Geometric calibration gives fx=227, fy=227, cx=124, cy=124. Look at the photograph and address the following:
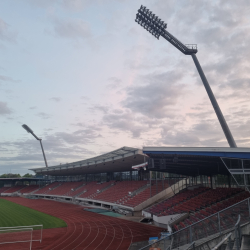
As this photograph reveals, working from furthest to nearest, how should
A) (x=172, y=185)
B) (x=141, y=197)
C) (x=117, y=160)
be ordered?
(x=172, y=185) → (x=117, y=160) → (x=141, y=197)

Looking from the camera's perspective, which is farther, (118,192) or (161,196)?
(118,192)

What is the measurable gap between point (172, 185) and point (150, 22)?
2560 cm

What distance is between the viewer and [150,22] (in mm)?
29203

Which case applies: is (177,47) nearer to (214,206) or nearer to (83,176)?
(214,206)

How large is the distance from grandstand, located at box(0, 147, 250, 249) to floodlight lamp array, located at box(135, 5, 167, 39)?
15.9 meters

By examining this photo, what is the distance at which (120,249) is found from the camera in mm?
17359

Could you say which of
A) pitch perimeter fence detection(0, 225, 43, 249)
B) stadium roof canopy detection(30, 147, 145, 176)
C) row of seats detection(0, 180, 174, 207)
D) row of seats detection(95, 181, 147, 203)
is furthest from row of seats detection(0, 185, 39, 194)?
pitch perimeter fence detection(0, 225, 43, 249)

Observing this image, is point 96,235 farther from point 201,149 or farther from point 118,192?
point 118,192

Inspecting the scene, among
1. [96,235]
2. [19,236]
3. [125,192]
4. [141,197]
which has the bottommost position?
[19,236]

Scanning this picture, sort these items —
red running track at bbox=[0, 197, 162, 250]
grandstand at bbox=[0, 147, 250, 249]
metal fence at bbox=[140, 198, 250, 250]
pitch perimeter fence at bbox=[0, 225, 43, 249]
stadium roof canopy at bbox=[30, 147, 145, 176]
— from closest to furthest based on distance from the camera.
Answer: metal fence at bbox=[140, 198, 250, 250]
grandstand at bbox=[0, 147, 250, 249]
red running track at bbox=[0, 197, 162, 250]
pitch perimeter fence at bbox=[0, 225, 43, 249]
stadium roof canopy at bbox=[30, 147, 145, 176]

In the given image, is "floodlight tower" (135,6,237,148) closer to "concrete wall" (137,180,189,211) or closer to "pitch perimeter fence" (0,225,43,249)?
"concrete wall" (137,180,189,211)

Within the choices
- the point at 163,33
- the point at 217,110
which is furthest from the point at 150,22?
the point at 217,110

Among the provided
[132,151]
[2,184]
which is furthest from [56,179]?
[132,151]

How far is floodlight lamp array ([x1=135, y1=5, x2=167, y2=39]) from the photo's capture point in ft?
93.7
